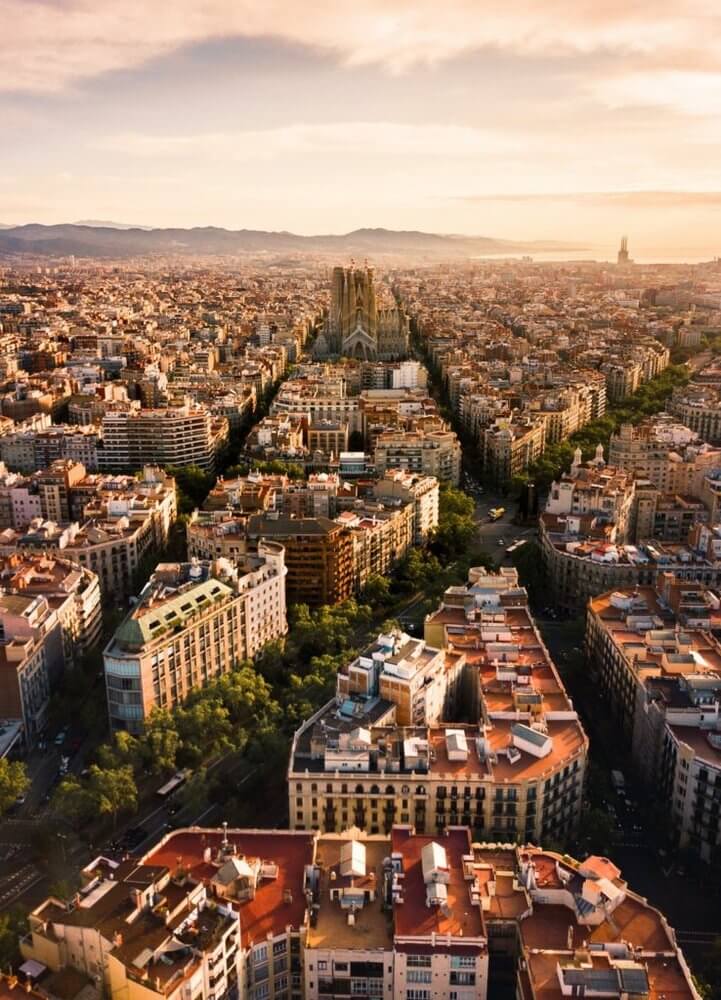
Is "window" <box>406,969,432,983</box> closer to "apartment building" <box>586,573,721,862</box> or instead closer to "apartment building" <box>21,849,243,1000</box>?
"apartment building" <box>21,849,243,1000</box>

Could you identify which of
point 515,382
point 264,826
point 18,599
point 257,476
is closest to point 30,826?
point 264,826

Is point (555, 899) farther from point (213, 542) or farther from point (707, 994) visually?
point (213, 542)

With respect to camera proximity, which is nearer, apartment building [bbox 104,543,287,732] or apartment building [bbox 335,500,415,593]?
apartment building [bbox 104,543,287,732]

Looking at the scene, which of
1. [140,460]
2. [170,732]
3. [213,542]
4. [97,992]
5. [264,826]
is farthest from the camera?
[140,460]

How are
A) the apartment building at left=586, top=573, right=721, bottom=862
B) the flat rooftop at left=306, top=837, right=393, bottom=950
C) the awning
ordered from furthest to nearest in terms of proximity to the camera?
the apartment building at left=586, top=573, right=721, bottom=862 → the flat rooftop at left=306, top=837, right=393, bottom=950 → the awning

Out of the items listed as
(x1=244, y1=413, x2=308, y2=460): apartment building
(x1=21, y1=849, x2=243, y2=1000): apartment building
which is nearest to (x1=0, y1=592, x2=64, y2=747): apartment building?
(x1=21, y1=849, x2=243, y2=1000): apartment building

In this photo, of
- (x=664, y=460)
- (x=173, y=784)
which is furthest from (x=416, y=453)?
(x=173, y=784)

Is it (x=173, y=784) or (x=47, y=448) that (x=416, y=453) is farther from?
(x=173, y=784)
